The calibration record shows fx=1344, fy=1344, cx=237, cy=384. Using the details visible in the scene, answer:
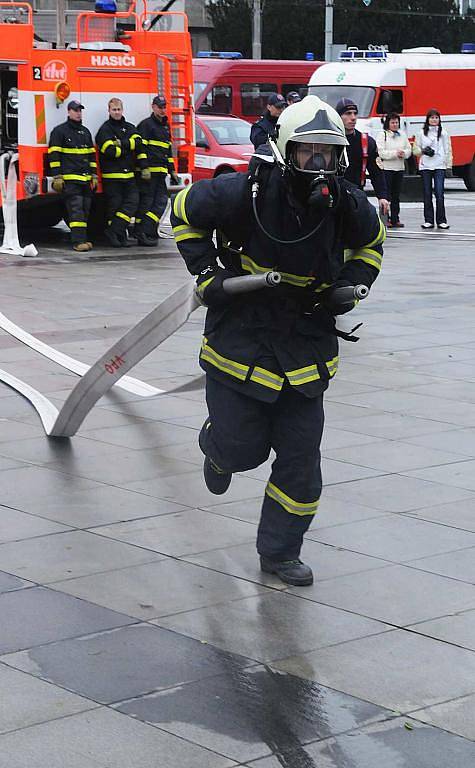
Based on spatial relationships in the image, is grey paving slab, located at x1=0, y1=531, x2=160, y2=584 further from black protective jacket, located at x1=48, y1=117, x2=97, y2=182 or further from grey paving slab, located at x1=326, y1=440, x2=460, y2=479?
black protective jacket, located at x1=48, y1=117, x2=97, y2=182

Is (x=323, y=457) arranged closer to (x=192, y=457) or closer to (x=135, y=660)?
(x=192, y=457)

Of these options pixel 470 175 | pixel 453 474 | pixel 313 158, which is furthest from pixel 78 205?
pixel 470 175

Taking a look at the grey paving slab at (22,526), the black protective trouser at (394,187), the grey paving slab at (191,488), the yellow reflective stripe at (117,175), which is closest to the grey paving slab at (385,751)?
the grey paving slab at (22,526)

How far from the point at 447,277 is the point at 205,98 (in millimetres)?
14886

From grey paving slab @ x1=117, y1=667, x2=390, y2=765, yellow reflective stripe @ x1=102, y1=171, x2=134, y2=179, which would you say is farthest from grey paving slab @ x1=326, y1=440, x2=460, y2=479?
yellow reflective stripe @ x1=102, y1=171, x2=134, y2=179

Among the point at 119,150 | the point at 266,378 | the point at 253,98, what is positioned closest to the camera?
the point at 266,378

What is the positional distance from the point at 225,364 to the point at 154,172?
12.6 meters

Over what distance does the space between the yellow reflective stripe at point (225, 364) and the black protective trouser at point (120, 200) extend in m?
Answer: 12.2

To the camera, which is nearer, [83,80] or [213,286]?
[213,286]

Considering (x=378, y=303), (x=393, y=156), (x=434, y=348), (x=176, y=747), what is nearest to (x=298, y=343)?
(x=176, y=747)

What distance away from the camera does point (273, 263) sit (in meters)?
4.79

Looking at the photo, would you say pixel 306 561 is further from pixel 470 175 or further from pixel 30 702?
pixel 470 175

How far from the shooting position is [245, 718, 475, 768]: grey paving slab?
3502 millimetres

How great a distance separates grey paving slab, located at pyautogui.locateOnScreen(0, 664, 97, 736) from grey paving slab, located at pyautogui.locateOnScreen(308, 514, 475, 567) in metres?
1.75
